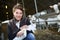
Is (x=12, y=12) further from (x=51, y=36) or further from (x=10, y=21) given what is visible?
(x=51, y=36)

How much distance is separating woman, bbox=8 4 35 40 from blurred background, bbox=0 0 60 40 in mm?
41

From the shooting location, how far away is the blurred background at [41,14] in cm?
93

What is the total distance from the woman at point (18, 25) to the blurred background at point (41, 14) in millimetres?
41

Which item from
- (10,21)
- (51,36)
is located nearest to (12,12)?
(10,21)

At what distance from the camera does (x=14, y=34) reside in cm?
96

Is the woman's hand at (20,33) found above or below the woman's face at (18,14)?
below

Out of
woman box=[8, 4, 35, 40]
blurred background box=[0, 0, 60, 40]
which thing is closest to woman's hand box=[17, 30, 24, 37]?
woman box=[8, 4, 35, 40]

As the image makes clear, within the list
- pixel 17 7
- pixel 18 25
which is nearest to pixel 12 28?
pixel 18 25

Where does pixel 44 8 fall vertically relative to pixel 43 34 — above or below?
above

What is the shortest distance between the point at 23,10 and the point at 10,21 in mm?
119

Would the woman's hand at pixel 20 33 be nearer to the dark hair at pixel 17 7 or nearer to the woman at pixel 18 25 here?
the woman at pixel 18 25

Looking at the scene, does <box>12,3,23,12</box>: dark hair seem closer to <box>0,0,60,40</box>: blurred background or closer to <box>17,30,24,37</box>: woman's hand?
<box>0,0,60,40</box>: blurred background

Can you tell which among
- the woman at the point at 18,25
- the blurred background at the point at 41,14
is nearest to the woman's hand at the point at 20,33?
the woman at the point at 18,25

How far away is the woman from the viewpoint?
932 millimetres
